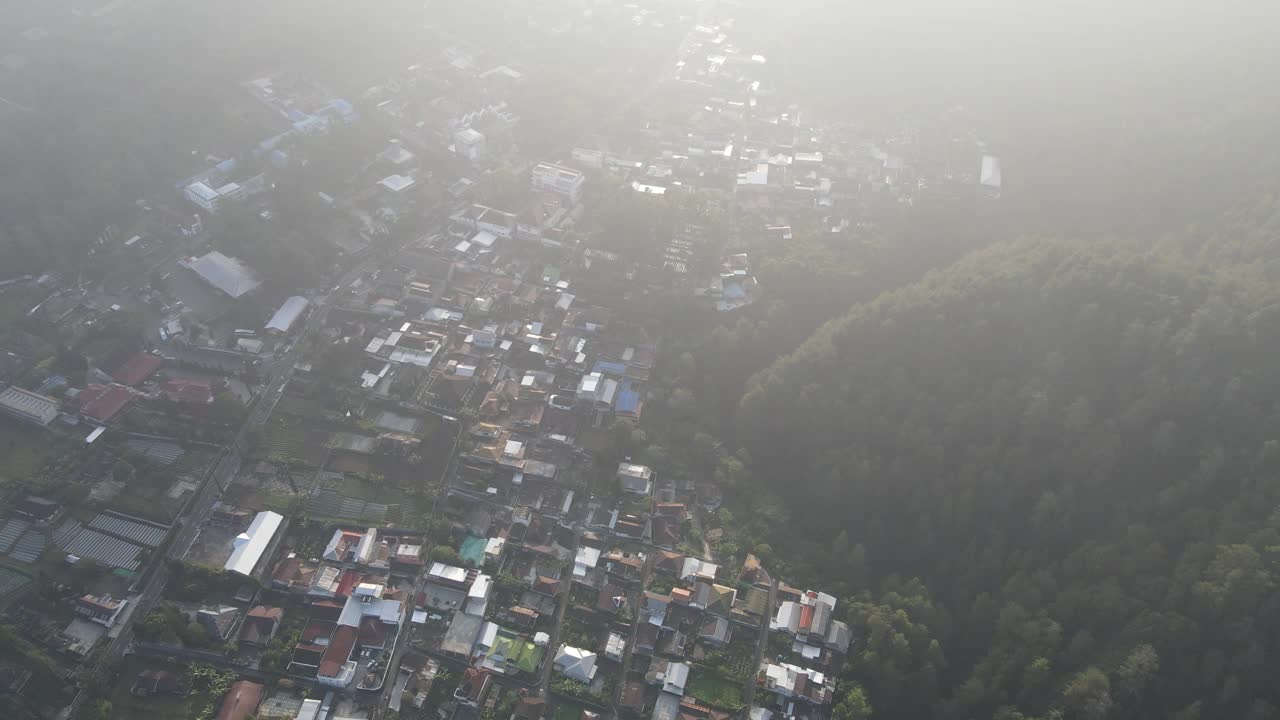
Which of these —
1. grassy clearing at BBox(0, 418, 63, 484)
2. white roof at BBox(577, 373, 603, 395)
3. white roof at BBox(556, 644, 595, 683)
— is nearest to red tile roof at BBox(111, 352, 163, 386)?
grassy clearing at BBox(0, 418, 63, 484)

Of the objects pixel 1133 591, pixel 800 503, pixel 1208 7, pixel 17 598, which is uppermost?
pixel 1208 7

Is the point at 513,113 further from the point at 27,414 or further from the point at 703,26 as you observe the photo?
the point at 27,414

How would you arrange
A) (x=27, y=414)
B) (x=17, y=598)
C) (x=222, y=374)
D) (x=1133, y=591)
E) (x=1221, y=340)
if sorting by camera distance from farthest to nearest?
(x=222, y=374) < (x=27, y=414) < (x=1221, y=340) < (x=17, y=598) < (x=1133, y=591)

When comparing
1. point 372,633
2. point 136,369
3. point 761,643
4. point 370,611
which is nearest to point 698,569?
point 761,643

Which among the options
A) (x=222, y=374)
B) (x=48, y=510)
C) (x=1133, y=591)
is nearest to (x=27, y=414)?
(x=48, y=510)

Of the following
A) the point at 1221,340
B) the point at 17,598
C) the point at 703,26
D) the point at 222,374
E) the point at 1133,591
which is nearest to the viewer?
the point at 1133,591

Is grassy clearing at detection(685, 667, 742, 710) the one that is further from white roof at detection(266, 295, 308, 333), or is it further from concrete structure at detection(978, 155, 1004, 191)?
concrete structure at detection(978, 155, 1004, 191)

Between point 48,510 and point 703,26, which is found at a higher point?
point 703,26

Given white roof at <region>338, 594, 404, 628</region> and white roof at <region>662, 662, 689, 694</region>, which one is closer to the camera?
white roof at <region>662, 662, 689, 694</region>
